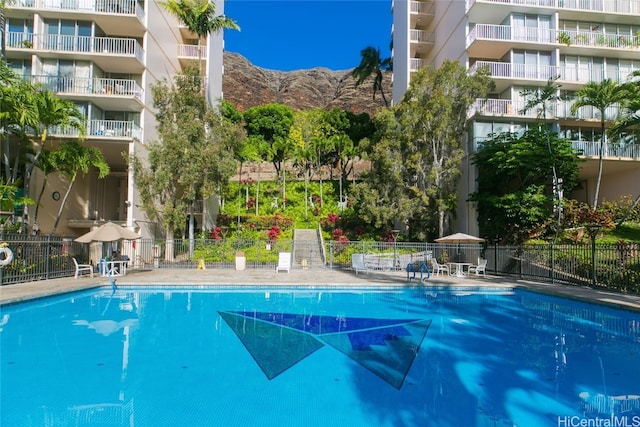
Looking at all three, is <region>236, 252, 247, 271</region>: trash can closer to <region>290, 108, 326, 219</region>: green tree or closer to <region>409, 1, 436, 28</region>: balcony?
<region>290, 108, 326, 219</region>: green tree

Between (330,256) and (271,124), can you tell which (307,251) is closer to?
(330,256)

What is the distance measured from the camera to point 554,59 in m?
25.4

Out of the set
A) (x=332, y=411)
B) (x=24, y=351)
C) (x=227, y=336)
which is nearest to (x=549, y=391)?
(x=332, y=411)

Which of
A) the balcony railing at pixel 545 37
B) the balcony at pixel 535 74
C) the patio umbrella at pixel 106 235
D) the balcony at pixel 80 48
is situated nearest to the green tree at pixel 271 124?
the balcony at pixel 80 48

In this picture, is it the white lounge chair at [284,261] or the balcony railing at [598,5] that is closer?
the white lounge chair at [284,261]

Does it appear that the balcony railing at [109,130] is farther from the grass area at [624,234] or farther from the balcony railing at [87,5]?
the grass area at [624,234]

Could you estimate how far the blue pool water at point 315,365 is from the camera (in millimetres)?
4691

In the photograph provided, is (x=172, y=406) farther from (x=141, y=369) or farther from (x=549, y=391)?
(x=549, y=391)

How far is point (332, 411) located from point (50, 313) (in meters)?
9.27

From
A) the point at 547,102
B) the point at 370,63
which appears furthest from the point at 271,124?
the point at 547,102

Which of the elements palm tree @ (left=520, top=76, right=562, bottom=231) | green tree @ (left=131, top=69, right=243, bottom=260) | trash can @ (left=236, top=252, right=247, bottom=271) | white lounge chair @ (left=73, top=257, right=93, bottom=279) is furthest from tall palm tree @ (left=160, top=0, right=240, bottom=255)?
palm tree @ (left=520, top=76, right=562, bottom=231)

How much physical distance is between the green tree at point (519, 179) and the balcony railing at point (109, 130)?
65.2ft

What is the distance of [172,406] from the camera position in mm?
4852

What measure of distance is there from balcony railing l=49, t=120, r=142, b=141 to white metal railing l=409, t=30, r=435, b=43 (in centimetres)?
2154
